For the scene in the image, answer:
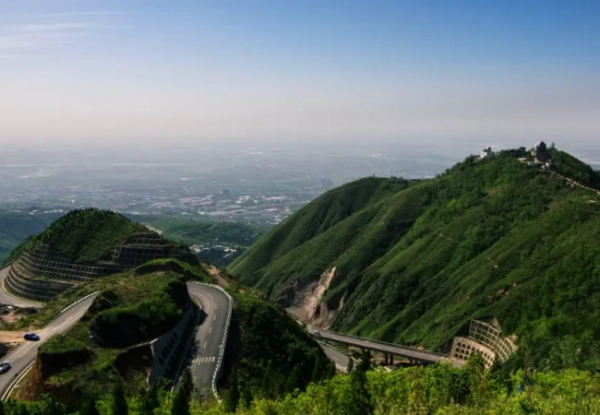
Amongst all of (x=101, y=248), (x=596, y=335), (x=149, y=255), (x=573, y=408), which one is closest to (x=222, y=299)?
(x=149, y=255)

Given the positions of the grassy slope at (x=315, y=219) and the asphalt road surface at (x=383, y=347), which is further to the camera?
the grassy slope at (x=315, y=219)

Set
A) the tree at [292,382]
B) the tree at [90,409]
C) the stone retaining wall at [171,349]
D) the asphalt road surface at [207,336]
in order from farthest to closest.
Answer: the asphalt road surface at [207,336] → the stone retaining wall at [171,349] → the tree at [292,382] → the tree at [90,409]

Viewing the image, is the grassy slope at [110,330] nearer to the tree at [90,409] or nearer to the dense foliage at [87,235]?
the tree at [90,409]

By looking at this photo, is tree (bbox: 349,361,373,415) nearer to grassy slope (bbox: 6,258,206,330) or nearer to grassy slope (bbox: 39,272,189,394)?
grassy slope (bbox: 39,272,189,394)

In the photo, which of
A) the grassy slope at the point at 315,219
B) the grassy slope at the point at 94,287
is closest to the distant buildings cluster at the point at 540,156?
the grassy slope at the point at 315,219

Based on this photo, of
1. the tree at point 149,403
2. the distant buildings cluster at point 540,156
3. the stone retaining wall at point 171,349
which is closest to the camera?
the tree at point 149,403

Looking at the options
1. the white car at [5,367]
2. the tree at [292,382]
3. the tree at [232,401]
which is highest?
the tree at [232,401]

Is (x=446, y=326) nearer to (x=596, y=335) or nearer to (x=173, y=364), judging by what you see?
(x=596, y=335)

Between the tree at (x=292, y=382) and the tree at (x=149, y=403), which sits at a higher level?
the tree at (x=149, y=403)
